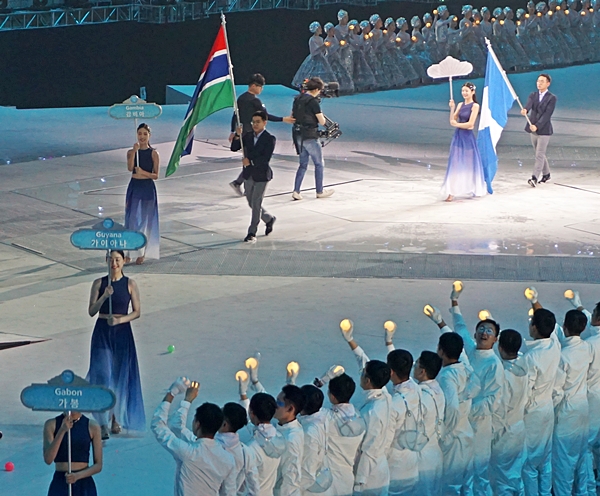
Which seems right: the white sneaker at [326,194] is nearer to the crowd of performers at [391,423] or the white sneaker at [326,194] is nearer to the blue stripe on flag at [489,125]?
the blue stripe on flag at [489,125]

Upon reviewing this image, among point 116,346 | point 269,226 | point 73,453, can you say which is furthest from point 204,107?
point 73,453

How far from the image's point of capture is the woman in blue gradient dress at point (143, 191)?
1206 centimetres

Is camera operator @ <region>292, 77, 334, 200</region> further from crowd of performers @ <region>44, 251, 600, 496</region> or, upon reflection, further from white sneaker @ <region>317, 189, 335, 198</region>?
crowd of performers @ <region>44, 251, 600, 496</region>

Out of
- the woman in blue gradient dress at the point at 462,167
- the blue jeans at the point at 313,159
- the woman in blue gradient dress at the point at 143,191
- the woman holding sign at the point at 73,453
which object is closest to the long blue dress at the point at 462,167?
the woman in blue gradient dress at the point at 462,167

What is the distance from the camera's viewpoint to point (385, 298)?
1165cm

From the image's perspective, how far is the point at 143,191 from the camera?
40.2 feet

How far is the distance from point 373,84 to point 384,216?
13047mm

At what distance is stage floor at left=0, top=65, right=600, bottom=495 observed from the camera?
969 centimetres

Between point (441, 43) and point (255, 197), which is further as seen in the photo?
point (441, 43)

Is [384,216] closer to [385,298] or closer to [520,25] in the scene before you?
[385,298]

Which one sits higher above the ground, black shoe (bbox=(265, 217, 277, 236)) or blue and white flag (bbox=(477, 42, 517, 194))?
blue and white flag (bbox=(477, 42, 517, 194))

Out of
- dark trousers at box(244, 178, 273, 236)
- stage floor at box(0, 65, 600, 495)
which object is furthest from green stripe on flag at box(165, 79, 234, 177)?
stage floor at box(0, 65, 600, 495)

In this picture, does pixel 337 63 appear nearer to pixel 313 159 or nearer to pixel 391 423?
pixel 313 159

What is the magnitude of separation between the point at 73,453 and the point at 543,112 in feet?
37.9
